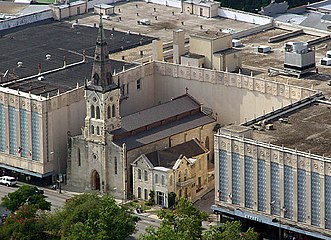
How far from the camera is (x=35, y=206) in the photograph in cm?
19588

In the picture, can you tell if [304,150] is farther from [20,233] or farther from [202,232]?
[20,233]

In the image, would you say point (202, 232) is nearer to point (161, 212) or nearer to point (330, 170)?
point (161, 212)

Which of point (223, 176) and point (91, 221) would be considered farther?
point (223, 176)

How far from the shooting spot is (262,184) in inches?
7643

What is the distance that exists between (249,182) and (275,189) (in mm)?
4181

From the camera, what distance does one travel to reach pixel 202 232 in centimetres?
19075

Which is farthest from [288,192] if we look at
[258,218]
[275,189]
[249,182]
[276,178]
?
[249,182]

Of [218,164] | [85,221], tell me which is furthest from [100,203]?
[218,164]

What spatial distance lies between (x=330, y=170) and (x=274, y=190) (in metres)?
8.93

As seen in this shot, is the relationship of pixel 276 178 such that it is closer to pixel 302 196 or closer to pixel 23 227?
pixel 302 196

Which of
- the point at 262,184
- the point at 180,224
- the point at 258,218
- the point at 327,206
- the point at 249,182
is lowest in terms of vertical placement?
the point at 258,218

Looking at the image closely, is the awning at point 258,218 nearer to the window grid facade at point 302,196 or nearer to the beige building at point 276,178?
the beige building at point 276,178

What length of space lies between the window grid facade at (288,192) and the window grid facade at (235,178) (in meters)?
7.43

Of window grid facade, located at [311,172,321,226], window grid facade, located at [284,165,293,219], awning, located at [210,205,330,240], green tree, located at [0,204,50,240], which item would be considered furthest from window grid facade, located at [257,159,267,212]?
green tree, located at [0,204,50,240]
